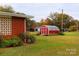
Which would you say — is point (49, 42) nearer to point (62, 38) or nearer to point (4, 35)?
point (62, 38)

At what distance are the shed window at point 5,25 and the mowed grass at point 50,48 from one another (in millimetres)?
919

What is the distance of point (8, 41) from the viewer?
14.1 metres

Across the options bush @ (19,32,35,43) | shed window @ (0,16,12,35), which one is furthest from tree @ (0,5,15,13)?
bush @ (19,32,35,43)

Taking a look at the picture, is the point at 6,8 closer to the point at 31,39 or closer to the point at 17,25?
the point at 31,39

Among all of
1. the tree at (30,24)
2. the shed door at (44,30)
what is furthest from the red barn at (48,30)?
the tree at (30,24)

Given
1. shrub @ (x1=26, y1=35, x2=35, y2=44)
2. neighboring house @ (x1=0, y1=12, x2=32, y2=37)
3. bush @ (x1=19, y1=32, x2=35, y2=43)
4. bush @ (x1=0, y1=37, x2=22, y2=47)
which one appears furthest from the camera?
neighboring house @ (x1=0, y1=12, x2=32, y2=37)

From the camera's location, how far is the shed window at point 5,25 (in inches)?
552

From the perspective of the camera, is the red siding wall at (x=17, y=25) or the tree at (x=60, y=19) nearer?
the tree at (x=60, y=19)

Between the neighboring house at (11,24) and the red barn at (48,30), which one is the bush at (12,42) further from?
the red barn at (48,30)

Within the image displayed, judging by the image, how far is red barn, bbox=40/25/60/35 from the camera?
13.0 m

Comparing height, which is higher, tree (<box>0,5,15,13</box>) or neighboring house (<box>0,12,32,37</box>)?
tree (<box>0,5,15,13</box>)

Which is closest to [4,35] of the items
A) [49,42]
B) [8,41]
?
[8,41]

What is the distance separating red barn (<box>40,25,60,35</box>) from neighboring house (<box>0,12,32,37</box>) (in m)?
0.94

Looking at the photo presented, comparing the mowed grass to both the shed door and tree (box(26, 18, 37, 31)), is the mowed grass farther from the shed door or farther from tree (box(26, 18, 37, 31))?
tree (box(26, 18, 37, 31))
